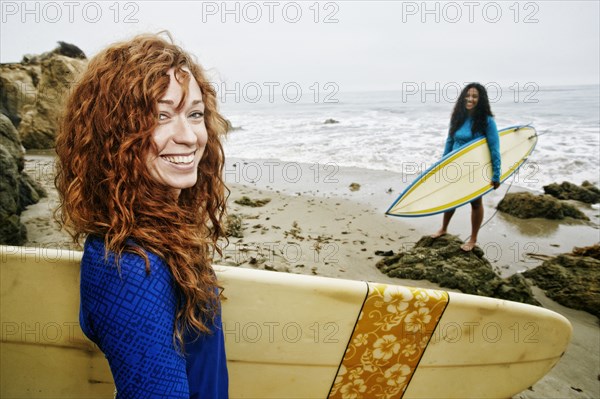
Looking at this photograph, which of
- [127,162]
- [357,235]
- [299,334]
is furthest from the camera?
[357,235]

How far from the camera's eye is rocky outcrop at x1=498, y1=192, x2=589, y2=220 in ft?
16.7

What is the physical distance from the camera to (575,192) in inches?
234

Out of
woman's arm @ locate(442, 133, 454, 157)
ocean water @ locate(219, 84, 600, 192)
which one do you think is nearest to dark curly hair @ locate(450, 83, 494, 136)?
woman's arm @ locate(442, 133, 454, 157)

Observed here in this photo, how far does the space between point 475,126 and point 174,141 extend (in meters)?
3.67

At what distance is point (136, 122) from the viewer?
0.86m

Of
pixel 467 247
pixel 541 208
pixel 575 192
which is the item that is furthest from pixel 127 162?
pixel 575 192

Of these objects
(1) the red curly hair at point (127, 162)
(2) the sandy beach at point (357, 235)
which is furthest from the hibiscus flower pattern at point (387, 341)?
(1) the red curly hair at point (127, 162)

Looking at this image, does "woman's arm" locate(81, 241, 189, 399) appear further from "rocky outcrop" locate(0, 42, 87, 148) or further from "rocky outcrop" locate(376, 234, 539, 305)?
"rocky outcrop" locate(0, 42, 87, 148)

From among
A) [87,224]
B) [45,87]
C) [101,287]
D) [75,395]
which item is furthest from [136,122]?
[45,87]

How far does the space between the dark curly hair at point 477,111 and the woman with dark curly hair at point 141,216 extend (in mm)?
3368

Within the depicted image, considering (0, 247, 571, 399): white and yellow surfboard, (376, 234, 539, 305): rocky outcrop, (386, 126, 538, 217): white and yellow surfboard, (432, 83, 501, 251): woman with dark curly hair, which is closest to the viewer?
(0, 247, 571, 399): white and yellow surfboard

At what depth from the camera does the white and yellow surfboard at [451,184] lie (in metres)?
3.97

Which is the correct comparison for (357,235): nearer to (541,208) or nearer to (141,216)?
(541,208)

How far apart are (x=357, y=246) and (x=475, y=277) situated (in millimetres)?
1341
